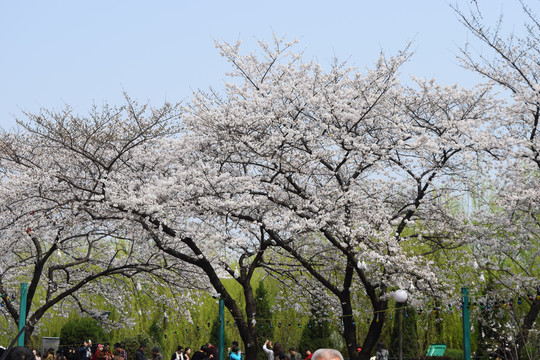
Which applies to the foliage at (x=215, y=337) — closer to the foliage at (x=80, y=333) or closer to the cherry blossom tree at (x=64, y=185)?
the foliage at (x=80, y=333)

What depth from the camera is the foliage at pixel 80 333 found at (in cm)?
2581

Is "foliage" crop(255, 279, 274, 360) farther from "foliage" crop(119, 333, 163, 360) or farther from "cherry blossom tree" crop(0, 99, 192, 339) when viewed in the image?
"cherry blossom tree" crop(0, 99, 192, 339)

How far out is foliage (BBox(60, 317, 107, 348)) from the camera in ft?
84.7

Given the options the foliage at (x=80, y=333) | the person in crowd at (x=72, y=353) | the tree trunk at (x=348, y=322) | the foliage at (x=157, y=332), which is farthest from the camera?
the foliage at (x=157, y=332)

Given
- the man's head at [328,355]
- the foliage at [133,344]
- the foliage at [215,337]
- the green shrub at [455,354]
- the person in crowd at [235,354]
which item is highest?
the foliage at [215,337]

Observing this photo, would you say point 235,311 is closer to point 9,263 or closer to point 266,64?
point 266,64

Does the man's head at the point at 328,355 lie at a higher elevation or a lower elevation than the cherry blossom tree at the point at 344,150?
lower

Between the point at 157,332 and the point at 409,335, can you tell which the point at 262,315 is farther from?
the point at 409,335

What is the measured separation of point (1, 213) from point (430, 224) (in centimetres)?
1062

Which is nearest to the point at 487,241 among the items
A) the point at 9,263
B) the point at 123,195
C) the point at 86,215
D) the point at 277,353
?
the point at 277,353

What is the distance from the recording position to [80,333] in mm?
26094

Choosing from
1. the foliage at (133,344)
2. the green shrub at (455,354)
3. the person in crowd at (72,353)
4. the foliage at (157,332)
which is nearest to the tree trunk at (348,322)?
the green shrub at (455,354)

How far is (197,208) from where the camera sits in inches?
595

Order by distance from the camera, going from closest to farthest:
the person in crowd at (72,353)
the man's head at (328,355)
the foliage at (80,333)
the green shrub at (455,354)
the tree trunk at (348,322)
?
the man's head at (328,355)
the tree trunk at (348,322)
the green shrub at (455,354)
the person in crowd at (72,353)
the foliage at (80,333)
